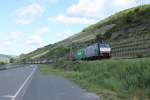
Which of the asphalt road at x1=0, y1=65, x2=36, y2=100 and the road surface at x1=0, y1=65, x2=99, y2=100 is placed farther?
the asphalt road at x1=0, y1=65, x2=36, y2=100

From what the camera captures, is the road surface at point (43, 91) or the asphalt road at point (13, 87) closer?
the road surface at point (43, 91)

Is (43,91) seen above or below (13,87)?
below

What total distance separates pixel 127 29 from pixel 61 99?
78486 mm

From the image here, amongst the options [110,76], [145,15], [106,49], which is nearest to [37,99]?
[110,76]

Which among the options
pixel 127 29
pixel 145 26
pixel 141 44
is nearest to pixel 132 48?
pixel 141 44

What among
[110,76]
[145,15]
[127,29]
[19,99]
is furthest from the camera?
[145,15]

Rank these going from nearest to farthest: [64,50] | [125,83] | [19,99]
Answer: [19,99] → [125,83] → [64,50]

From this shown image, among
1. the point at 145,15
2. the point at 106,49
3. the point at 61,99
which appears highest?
the point at 145,15

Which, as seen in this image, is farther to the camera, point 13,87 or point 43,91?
point 13,87

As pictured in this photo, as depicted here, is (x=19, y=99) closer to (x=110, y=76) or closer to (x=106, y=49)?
(x=110, y=76)

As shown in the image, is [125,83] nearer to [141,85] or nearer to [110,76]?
[141,85]

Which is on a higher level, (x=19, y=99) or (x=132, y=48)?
(x=132, y=48)

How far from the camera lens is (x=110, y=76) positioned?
91.8 feet

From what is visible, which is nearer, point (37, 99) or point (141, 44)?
point (37, 99)
